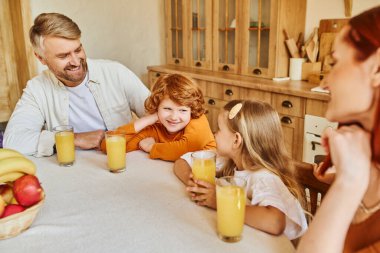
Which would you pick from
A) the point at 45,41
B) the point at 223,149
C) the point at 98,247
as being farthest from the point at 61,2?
the point at 98,247

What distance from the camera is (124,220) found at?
101cm

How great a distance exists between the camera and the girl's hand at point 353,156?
702mm

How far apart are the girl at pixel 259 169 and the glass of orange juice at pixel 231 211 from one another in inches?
2.6

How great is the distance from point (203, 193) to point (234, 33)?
8.01 feet

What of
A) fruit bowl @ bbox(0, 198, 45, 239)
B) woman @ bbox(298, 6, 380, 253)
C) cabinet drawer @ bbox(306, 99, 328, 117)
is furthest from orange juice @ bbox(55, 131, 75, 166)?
cabinet drawer @ bbox(306, 99, 328, 117)

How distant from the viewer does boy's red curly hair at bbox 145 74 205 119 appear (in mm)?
1608

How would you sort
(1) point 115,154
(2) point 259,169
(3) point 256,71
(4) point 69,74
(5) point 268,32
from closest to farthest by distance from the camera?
(2) point 259,169 < (1) point 115,154 < (4) point 69,74 < (5) point 268,32 < (3) point 256,71

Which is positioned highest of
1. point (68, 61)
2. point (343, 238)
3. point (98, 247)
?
point (68, 61)

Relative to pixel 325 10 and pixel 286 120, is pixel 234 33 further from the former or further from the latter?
pixel 286 120

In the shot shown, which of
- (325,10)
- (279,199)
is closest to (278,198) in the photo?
(279,199)

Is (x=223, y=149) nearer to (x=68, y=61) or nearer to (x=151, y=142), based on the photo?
(x=151, y=142)

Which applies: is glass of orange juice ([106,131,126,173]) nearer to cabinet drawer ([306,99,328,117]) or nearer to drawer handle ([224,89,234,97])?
cabinet drawer ([306,99,328,117])

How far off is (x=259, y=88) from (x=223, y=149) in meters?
1.61

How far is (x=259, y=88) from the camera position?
277 cm
